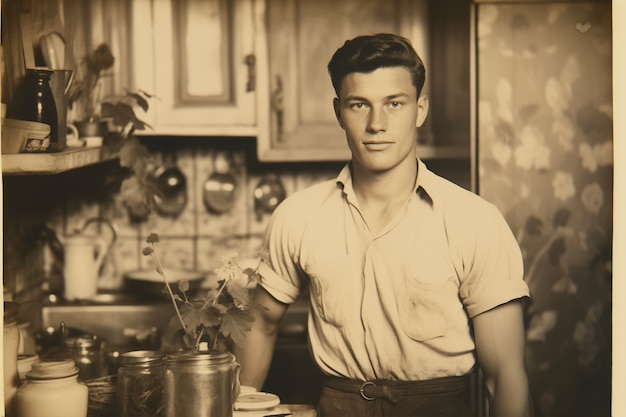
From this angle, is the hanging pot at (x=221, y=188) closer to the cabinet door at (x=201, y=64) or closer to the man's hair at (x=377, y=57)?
the cabinet door at (x=201, y=64)

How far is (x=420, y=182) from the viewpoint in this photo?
5.35 feet

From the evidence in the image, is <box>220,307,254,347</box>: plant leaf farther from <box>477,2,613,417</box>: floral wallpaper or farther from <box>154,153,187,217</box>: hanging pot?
<box>154,153,187,217</box>: hanging pot

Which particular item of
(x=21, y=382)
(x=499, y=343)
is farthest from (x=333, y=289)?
(x=21, y=382)

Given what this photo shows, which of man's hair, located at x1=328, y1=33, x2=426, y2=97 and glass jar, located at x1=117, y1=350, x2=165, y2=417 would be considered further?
man's hair, located at x1=328, y1=33, x2=426, y2=97

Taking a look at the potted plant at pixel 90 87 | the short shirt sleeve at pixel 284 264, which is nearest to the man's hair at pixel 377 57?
the short shirt sleeve at pixel 284 264

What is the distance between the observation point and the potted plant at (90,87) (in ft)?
6.13

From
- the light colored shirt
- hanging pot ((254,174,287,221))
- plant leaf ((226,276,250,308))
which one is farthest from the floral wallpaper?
hanging pot ((254,174,287,221))

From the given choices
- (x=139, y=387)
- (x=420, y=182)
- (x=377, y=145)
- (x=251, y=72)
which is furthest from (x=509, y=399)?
(x=251, y=72)

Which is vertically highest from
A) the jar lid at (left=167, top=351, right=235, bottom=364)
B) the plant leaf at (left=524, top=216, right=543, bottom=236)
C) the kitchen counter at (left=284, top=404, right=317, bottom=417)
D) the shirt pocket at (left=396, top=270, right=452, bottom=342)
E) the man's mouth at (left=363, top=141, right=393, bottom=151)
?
the man's mouth at (left=363, top=141, right=393, bottom=151)

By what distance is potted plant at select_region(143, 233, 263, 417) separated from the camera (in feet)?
4.49

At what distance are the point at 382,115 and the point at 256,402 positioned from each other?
0.59m

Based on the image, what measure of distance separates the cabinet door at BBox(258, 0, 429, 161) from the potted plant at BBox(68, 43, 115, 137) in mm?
379

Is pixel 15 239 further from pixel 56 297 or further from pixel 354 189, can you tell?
pixel 354 189

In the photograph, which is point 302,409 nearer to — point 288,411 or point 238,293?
point 288,411
